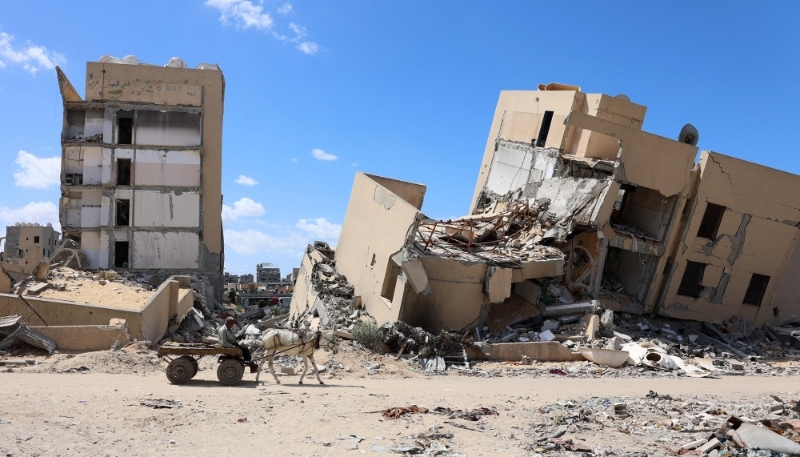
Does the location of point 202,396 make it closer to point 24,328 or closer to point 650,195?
point 24,328

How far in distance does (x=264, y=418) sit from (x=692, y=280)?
20.4 m

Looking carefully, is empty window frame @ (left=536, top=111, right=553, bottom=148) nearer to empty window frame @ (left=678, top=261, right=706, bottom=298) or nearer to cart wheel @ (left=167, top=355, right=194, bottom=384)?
empty window frame @ (left=678, top=261, right=706, bottom=298)

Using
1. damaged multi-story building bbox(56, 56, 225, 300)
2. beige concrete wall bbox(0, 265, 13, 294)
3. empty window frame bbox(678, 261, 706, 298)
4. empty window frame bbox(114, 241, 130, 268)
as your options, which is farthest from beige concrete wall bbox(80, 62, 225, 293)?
empty window frame bbox(678, 261, 706, 298)

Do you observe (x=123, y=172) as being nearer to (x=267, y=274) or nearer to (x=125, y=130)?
(x=125, y=130)

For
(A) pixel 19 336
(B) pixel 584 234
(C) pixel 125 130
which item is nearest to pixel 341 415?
(A) pixel 19 336

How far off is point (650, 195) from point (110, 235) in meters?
24.5

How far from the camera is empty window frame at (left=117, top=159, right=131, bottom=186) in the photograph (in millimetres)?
35219

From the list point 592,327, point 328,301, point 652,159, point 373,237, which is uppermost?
point 652,159

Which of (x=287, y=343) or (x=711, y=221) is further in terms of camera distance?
(x=711, y=221)

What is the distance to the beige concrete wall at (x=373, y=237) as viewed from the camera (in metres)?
19.0

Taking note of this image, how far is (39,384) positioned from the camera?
1174 cm

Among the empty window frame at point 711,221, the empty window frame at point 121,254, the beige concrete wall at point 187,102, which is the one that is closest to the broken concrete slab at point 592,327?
the empty window frame at point 711,221

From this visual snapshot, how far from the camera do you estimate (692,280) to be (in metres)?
26.1

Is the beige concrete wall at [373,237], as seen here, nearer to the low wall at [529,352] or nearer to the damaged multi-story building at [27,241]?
the low wall at [529,352]
